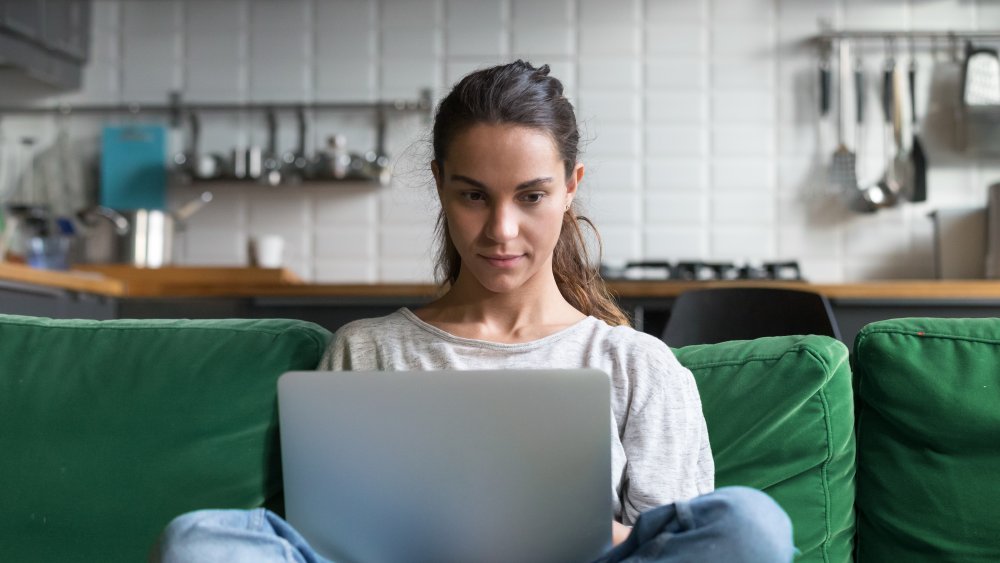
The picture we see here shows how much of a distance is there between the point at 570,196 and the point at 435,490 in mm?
605

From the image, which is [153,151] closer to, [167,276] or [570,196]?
[167,276]

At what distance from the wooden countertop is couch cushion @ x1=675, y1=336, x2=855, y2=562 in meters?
1.65

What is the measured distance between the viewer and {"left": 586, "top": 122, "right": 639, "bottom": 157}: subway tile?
165 inches

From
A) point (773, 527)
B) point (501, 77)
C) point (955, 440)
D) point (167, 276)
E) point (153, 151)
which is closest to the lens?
point (773, 527)

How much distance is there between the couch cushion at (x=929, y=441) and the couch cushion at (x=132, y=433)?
758 millimetres

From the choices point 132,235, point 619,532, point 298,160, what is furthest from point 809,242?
point 619,532

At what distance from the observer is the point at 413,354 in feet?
5.03

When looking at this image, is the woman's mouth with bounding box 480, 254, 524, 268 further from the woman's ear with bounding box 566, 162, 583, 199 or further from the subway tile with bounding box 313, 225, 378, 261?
the subway tile with bounding box 313, 225, 378, 261

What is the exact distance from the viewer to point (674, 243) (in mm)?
4145

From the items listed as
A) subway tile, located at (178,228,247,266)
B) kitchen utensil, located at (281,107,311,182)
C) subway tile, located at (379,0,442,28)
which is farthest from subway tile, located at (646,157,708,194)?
subway tile, located at (178,228,247,266)

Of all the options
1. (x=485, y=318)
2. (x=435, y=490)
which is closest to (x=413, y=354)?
(x=485, y=318)

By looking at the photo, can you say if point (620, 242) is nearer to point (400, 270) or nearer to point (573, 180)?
point (400, 270)

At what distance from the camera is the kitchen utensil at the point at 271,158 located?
4.13 metres

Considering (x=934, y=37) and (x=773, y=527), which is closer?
(x=773, y=527)
